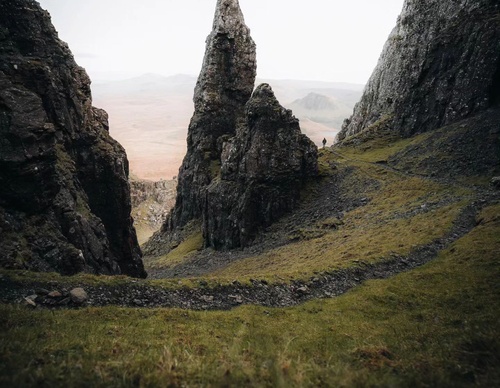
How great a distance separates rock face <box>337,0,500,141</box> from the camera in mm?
76562

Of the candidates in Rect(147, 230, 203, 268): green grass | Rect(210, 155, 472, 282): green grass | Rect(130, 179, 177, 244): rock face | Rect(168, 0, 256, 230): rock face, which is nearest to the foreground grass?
Rect(210, 155, 472, 282): green grass

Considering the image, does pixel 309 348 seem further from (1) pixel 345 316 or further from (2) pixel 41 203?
(2) pixel 41 203

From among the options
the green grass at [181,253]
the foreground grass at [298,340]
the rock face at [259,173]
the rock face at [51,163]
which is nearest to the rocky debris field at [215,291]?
the foreground grass at [298,340]

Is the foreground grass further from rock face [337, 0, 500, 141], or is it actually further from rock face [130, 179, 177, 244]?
rock face [130, 179, 177, 244]

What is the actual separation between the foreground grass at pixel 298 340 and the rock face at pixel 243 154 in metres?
42.4

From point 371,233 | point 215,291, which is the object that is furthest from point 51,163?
point 371,233

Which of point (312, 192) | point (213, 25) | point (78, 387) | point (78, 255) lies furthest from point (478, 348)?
point (213, 25)

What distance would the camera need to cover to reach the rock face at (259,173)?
70.6 metres

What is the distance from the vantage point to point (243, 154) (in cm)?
7588

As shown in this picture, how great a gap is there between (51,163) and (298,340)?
1277 inches

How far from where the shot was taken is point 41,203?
110 feet

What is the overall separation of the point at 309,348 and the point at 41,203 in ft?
102

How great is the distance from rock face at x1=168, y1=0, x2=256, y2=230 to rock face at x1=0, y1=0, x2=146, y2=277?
151ft

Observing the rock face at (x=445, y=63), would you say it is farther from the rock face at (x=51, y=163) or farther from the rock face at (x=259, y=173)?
the rock face at (x=51, y=163)
